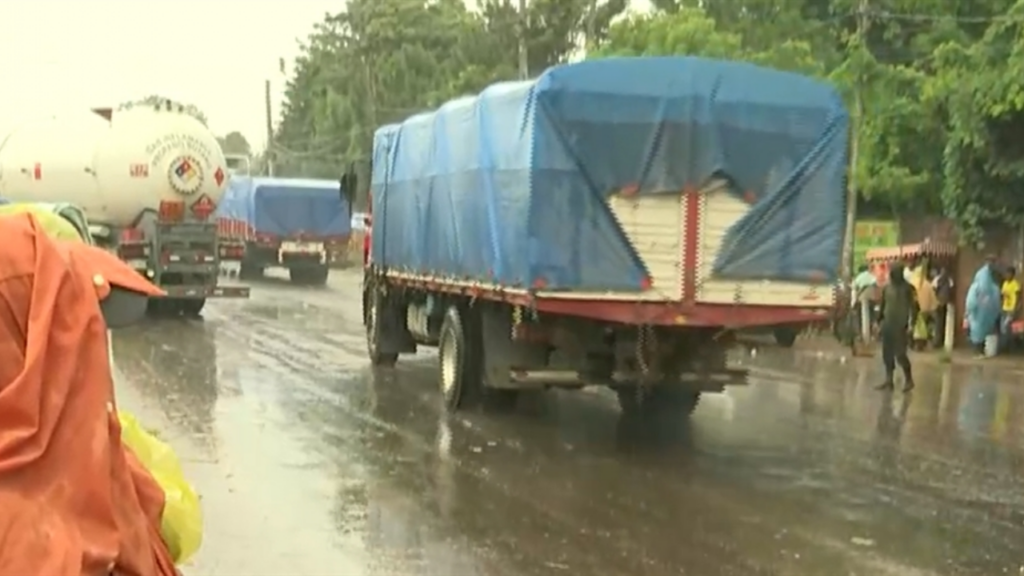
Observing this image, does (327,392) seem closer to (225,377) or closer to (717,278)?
(225,377)

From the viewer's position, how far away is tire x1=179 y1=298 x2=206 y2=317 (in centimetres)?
2730

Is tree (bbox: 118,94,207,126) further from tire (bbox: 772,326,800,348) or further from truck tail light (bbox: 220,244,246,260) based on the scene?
tire (bbox: 772,326,800,348)

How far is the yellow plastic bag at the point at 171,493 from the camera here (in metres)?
2.85

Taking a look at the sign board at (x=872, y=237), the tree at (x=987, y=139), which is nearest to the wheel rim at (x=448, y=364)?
the tree at (x=987, y=139)

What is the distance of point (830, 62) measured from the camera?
34938 mm

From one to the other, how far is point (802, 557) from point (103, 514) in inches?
261

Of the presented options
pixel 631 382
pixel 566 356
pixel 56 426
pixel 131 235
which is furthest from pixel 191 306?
pixel 56 426

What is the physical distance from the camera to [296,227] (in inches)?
1716

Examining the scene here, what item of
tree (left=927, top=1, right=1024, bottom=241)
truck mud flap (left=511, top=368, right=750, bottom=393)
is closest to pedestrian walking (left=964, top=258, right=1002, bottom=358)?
tree (left=927, top=1, right=1024, bottom=241)

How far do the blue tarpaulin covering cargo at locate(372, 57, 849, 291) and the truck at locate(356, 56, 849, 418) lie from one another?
1 cm

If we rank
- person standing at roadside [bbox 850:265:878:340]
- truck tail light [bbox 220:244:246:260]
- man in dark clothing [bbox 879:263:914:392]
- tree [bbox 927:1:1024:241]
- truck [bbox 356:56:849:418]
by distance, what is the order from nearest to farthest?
truck [bbox 356:56:849:418]
man in dark clothing [bbox 879:263:914:392]
tree [bbox 927:1:1024:241]
person standing at roadside [bbox 850:265:878:340]
truck tail light [bbox 220:244:246:260]

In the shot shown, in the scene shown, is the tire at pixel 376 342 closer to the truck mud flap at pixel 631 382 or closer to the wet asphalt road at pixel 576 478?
the wet asphalt road at pixel 576 478

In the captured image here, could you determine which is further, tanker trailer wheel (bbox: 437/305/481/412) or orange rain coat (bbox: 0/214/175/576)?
tanker trailer wheel (bbox: 437/305/481/412)

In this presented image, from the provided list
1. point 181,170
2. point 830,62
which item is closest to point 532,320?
point 181,170
